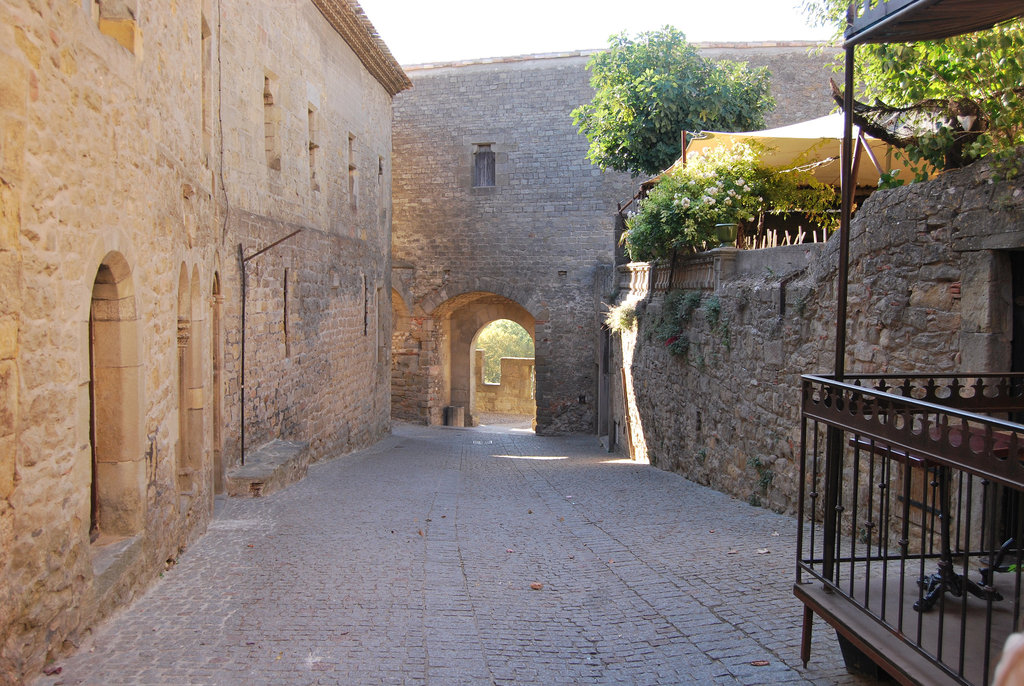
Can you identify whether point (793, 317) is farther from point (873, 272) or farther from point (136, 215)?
point (136, 215)

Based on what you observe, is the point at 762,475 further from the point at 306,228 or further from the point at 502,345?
the point at 502,345

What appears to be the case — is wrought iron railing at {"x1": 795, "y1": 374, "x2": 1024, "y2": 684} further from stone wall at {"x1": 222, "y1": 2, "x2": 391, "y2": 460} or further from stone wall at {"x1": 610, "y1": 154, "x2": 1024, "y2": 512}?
stone wall at {"x1": 222, "y1": 2, "x2": 391, "y2": 460}

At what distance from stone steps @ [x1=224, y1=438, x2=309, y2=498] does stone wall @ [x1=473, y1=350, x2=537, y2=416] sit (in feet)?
60.0

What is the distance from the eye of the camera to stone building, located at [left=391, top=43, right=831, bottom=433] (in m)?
21.7

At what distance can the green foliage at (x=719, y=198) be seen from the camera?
11109 millimetres

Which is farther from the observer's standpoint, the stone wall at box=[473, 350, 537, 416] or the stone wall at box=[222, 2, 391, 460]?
the stone wall at box=[473, 350, 537, 416]

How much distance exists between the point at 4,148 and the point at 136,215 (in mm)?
1869

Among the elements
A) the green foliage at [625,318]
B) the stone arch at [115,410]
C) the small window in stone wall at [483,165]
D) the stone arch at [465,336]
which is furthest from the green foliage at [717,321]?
the stone arch at [465,336]

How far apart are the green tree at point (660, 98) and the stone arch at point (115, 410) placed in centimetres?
1416

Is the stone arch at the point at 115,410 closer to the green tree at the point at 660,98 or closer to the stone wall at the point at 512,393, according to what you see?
the green tree at the point at 660,98

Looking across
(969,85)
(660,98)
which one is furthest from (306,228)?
(969,85)

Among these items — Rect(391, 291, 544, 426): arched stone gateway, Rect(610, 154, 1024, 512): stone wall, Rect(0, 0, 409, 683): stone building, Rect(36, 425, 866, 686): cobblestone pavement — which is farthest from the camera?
Rect(391, 291, 544, 426): arched stone gateway

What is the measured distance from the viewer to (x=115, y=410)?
5047mm

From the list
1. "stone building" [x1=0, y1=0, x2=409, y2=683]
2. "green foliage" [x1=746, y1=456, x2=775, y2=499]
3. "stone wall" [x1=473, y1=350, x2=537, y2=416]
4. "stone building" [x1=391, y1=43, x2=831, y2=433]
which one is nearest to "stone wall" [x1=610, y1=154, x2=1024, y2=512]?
"green foliage" [x1=746, y1=456, x2=775, y2=499]
